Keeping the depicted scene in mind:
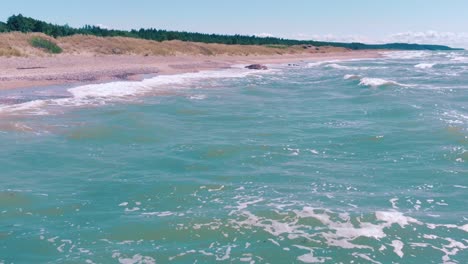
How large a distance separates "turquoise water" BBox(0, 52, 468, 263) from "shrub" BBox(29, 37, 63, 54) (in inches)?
1067

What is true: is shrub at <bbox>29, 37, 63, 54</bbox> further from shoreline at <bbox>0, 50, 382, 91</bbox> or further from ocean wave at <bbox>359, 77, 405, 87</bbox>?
ocean wave at <bbox>359, 77, 405, 87</bbox>

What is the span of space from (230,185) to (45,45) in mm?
39899

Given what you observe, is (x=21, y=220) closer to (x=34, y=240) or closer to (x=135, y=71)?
(x=34, y=240)

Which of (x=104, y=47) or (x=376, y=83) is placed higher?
(x=104, y=47)

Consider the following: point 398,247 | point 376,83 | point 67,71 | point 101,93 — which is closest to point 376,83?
point 376,83

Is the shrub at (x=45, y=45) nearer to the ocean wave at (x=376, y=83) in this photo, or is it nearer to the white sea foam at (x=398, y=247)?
the ocean wave at (x=376, y=83)

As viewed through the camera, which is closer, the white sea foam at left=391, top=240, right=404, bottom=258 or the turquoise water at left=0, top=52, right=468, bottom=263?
the white sea foam at left=391, top=240, right=404, bottom=258

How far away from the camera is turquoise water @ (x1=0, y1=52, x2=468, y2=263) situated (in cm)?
764

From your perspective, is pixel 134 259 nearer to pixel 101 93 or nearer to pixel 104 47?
pixel 101 93

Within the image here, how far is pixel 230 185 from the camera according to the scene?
10.5 meters

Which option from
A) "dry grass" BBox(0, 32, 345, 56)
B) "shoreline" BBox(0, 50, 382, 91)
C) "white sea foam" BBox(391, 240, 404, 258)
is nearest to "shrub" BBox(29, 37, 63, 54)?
"dry grass" BBox(0, 32, 345, 56)

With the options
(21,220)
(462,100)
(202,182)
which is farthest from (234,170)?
(462,100)

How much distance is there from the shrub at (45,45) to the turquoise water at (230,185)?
27.1 metres

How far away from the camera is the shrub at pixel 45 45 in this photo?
45031mm
